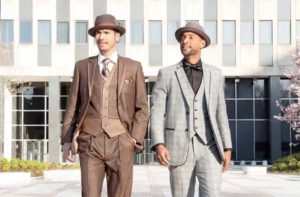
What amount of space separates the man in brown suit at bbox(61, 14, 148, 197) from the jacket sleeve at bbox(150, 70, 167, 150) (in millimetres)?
82

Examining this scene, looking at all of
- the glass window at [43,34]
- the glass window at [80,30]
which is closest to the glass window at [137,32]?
the glass window at [80,30]

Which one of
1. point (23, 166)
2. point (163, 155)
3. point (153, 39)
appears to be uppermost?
point (153, 39)

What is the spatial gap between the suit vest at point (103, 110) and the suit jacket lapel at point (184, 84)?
1.90ft

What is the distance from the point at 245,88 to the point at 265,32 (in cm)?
406

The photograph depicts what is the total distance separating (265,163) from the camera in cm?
4234

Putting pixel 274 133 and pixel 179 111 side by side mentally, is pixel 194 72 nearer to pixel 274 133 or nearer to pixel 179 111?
Answer: pixel 179 111

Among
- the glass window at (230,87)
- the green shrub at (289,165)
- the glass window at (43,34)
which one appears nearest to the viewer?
the green shrub at (289,165)

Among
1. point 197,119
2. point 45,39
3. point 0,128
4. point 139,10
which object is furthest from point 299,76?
point 197,119

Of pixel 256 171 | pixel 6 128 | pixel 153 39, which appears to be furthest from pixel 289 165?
pixel 6 128

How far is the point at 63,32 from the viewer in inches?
1699

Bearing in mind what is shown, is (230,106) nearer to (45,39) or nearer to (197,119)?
(45,39)

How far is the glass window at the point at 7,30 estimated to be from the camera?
1683 inches

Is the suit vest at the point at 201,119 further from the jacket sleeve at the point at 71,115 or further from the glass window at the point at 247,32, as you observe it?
the glass window at the point at 247,32

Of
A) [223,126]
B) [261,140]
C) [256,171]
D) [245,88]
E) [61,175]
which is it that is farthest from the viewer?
[245,88]
